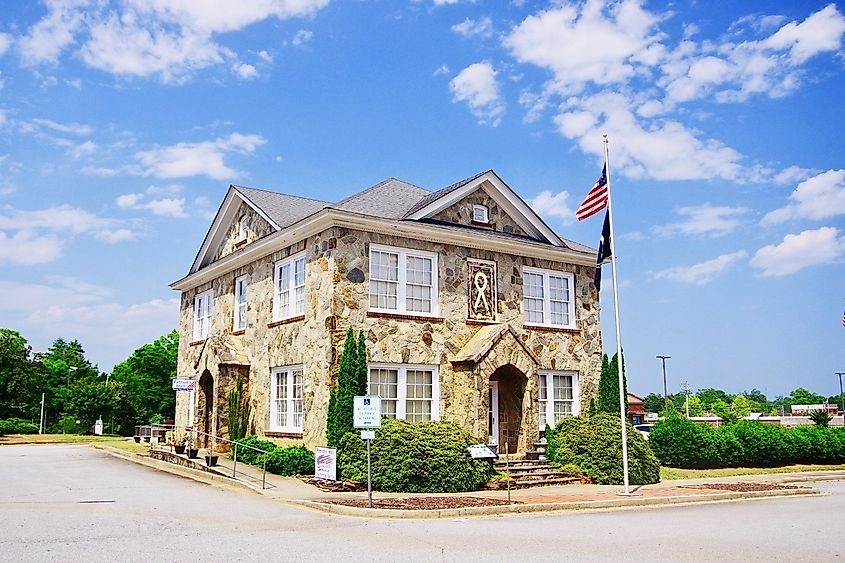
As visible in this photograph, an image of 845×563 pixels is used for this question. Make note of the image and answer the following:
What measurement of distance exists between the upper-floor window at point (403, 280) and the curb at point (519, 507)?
6662mm

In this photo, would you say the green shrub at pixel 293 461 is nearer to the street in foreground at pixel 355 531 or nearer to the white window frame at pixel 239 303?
the street in foreground at pixel 355 531

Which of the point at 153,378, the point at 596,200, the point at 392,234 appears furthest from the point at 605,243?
the point at 153,378

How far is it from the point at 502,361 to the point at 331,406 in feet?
16.3

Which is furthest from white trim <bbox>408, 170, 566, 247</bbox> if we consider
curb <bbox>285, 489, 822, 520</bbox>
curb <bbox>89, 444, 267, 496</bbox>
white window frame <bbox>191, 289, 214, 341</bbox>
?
white window frame <bbox>191, 289, 214, 341</bbox>

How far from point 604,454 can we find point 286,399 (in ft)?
29.2

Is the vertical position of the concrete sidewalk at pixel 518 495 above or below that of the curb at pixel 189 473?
below

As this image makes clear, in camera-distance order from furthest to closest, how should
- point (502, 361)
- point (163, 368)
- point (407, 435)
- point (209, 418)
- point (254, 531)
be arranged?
point (163, 368)
point (209, 418)
point (502, 361)
point (407, 435)
point (254, 531)

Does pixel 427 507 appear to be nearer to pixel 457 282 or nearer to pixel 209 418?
pixel 457 282

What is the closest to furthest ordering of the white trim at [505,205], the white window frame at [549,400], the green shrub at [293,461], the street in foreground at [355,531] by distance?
the street in foreground at [355,531], the green shrub at [293,461], the white trim at [505,205], the white window frame at [549,400]

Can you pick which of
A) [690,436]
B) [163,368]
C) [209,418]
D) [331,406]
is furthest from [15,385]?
[690,436]

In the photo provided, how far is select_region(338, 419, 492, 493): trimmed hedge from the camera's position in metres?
17.6

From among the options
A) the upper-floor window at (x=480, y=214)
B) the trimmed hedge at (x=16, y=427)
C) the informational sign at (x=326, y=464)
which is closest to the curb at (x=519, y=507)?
the informational sign at (x=326, y=464)

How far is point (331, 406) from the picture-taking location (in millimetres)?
19422

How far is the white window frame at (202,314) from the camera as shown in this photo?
2803 centimetres
